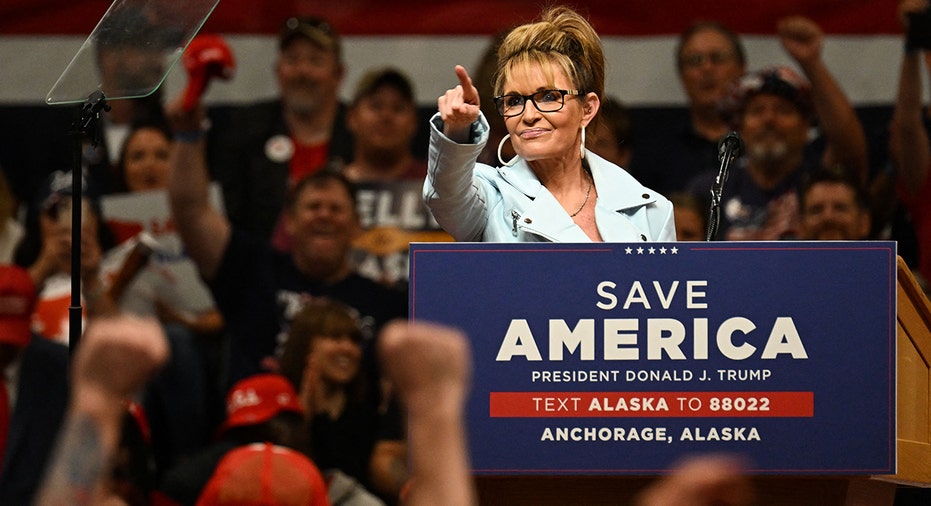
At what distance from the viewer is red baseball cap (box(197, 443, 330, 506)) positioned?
3.22 meters

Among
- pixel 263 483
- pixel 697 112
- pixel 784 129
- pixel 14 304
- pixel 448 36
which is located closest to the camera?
pixel 263 483

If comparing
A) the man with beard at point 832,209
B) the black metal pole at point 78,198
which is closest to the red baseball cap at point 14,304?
the black metal pole at point 78,198

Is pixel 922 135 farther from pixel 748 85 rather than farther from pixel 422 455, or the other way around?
pixel 422 455

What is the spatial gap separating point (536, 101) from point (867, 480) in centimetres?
110

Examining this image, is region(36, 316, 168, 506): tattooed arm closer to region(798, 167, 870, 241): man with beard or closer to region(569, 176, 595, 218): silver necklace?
region(569, 176, 595, 218): silver necklace

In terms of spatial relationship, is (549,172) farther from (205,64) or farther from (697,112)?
(697,112)

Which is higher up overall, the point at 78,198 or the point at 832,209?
the point at 832,209

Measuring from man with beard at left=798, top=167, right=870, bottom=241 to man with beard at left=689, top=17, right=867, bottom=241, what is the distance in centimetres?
19

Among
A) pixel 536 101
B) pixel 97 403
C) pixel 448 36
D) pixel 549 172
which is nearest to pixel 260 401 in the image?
pixel 549 172

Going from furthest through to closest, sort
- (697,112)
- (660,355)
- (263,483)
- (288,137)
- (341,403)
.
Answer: (288,137) < (697,112) < (341,403) < (263,483) < (660,355)

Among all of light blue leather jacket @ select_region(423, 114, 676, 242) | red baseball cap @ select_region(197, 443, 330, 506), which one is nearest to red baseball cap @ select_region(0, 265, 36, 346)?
red baseball cap @ select_region(197, 443, 330, 506)

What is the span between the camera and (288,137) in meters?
5.80

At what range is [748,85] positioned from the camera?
210 inches

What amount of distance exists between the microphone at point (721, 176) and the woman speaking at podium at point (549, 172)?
0.66ft
